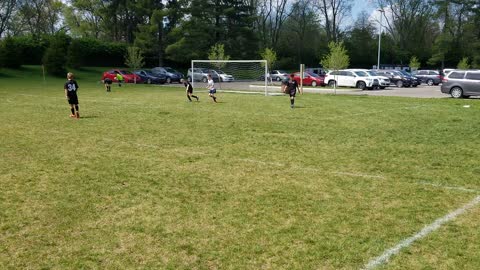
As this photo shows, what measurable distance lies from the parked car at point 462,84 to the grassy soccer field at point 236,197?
12995 mm

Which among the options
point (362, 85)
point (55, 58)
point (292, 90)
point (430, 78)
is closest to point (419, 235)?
point (292, 90)

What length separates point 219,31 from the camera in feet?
188

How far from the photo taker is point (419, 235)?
184 inches

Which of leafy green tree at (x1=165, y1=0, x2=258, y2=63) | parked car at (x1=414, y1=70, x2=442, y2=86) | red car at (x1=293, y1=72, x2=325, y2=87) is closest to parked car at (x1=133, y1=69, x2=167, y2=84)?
leafy green tree at (x1=165, y1=0, x2=258, y2=63)

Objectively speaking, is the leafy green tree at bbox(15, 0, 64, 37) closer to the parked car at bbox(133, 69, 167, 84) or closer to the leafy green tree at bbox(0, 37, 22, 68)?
the leafy green tree at bbox(0, 37, 22, 68)

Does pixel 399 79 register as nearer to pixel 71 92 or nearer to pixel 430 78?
pixel 430 78

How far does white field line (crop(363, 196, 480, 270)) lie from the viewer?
406 centimetres

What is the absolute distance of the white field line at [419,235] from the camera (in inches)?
160

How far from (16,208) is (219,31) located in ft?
176

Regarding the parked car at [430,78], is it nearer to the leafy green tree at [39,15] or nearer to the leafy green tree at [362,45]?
the leafy green tree at [362,45]

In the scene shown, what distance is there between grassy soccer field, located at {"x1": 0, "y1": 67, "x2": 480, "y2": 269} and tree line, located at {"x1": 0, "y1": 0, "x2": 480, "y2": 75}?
138 feet

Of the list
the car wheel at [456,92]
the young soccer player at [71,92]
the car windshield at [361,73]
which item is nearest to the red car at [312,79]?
the car windshield at [361,73]

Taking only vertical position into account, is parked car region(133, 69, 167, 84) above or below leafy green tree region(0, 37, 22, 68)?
below

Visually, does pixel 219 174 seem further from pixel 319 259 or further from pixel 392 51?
pixel 392 51
